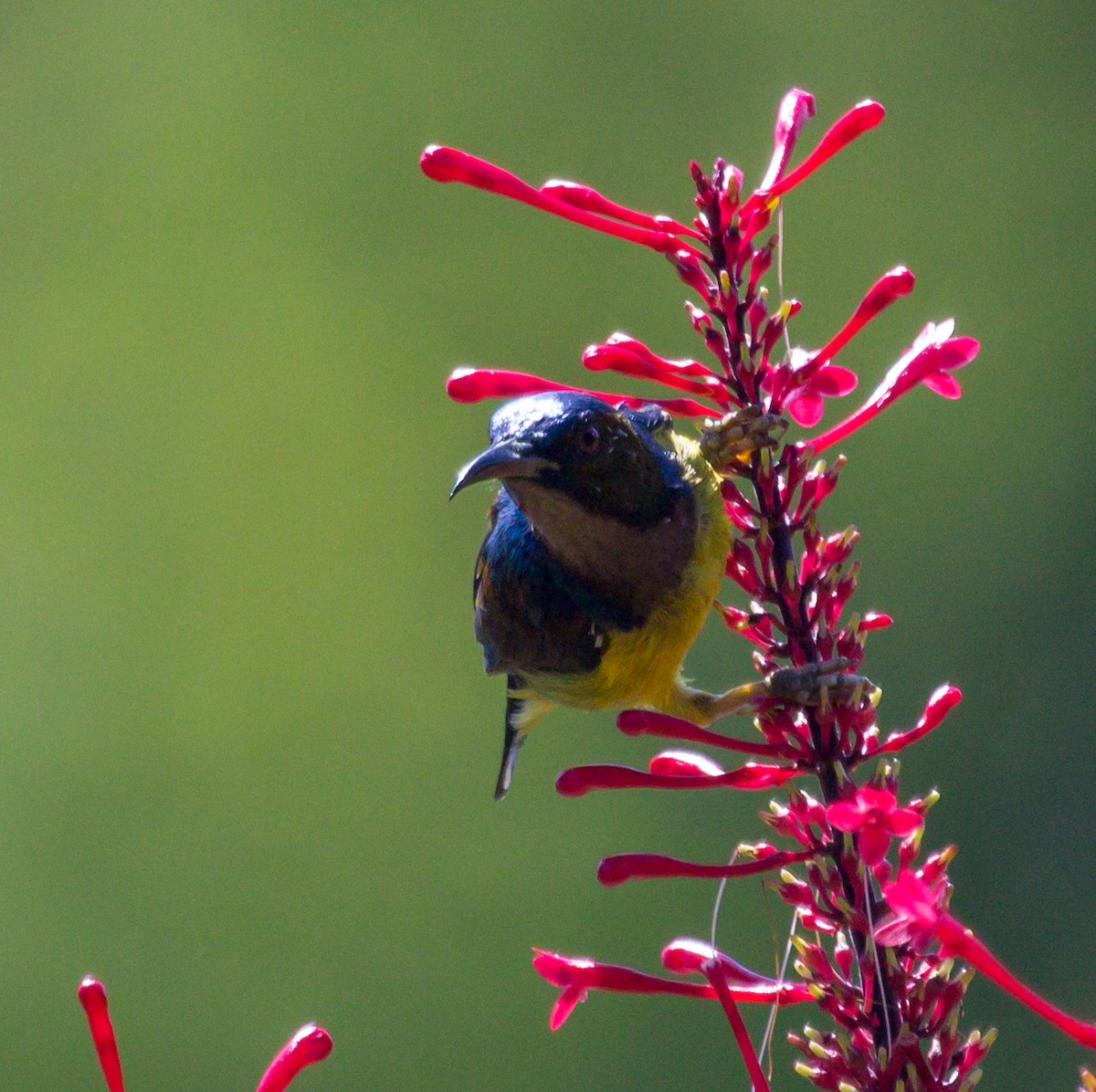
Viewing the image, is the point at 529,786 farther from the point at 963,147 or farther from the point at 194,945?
the point at 963,147

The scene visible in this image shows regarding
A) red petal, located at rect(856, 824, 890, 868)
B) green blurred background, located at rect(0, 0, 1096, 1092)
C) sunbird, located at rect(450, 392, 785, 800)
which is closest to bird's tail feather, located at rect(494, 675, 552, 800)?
sunbird, located at rect(450, 392, 785, 800)

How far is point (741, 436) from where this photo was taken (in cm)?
126

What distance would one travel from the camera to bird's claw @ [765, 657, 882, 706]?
1.18m

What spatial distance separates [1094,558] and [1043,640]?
0.32m

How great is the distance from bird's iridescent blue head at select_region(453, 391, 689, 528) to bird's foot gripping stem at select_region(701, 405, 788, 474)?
0.62 ft

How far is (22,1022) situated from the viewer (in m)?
4.64

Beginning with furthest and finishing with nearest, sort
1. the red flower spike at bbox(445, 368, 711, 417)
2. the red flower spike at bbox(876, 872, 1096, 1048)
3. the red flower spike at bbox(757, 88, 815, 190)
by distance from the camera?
the red flower spike at bbox(445, 368, 711, 417) < the red flower spike at bbox(757, 88, 815, 190) < the red flower spike at bbox(876, 872, 1096, 1048)

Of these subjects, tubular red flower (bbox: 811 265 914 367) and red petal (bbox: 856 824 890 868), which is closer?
red petal (bbox: 856 824 890 868)

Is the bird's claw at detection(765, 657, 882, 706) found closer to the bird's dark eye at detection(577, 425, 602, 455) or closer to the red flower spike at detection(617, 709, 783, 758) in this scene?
the red flower spike at detection(617, 709, 783, 758)

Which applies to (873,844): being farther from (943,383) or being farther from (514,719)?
(514,719)

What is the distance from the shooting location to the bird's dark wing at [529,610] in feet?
5.87

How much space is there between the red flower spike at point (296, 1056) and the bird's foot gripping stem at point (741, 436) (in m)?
0.59

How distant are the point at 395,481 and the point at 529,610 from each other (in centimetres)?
319

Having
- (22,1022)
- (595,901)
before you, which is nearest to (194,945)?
(22,1022)
